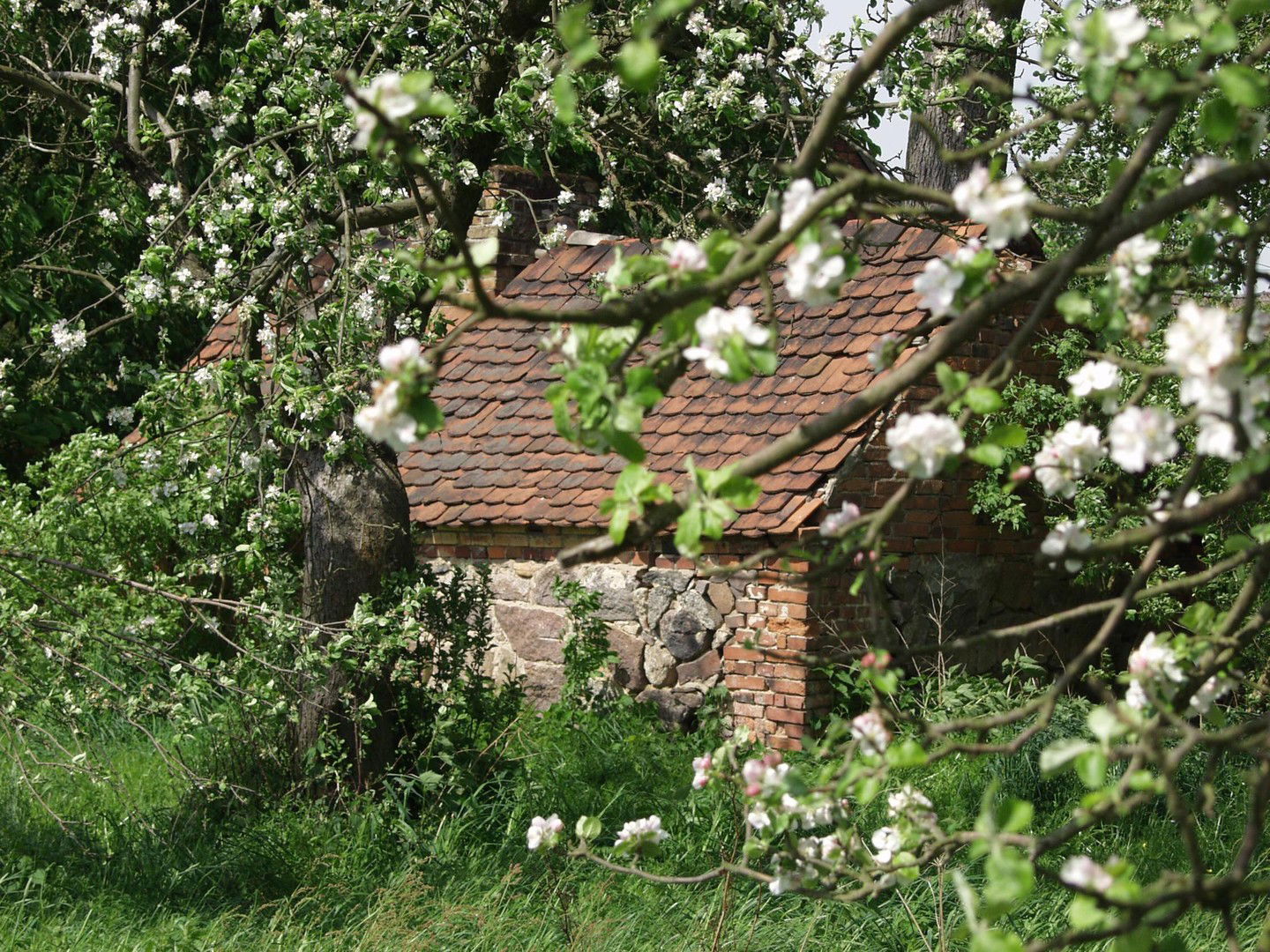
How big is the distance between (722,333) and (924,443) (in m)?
0.29

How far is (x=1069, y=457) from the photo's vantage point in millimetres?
2066

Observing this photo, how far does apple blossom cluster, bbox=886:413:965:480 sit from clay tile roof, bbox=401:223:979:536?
4803mm

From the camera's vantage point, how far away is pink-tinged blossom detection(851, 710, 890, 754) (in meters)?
2.16

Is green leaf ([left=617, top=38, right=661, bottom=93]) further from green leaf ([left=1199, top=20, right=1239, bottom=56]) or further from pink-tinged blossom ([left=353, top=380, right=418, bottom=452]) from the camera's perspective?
green leaf ([left=1199, top=20, right=1239, bottom=56])

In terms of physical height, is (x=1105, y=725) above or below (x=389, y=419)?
below

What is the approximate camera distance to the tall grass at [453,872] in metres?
4.41

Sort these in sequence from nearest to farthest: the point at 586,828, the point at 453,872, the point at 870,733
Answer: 1. the point at 870,733
2. the point at 586,828
3. the point at 453,872

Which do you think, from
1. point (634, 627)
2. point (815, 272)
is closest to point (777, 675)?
point (634, 627)

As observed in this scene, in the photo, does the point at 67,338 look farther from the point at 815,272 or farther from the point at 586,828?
the point at 815,272

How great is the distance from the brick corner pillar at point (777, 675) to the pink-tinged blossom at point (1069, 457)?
451 centimetres

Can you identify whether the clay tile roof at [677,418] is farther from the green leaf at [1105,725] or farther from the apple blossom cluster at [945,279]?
the green leaf at [1105,725]

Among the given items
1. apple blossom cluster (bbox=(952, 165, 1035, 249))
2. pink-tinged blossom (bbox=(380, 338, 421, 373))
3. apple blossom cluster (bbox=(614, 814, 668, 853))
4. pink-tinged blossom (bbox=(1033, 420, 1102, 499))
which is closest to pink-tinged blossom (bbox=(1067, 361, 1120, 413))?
pink-tinged blossom (bbox=(1033, 420, 1102, 499))

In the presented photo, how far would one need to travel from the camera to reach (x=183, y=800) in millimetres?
5375

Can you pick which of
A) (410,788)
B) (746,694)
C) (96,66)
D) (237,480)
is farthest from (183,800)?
(96,66)
